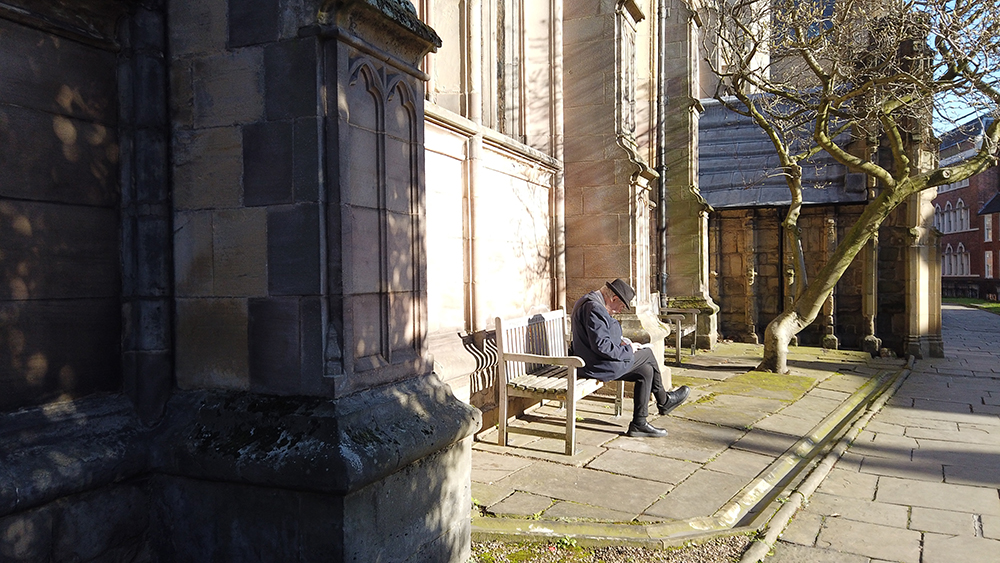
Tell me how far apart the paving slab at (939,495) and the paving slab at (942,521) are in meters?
0.10

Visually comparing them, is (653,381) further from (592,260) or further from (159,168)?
(159,168)

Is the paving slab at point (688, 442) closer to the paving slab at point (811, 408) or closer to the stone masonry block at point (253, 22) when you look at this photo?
the paving slab at point (811, 408)

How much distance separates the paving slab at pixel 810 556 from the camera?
3623 mm

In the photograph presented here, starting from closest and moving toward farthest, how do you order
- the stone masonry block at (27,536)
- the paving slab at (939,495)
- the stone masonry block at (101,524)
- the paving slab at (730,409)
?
the stone masonry block at (27,536), the stone masonry block at (101,524), the paving slab at (939,495), the paving slab at (730,409)

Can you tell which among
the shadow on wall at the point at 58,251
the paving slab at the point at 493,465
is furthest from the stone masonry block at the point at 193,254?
the paving slab at the point at 493,465

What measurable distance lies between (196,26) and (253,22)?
1.03 ft

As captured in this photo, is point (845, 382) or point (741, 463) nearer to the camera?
point (741, 463)

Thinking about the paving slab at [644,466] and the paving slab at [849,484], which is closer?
the paving slab at [849,484]

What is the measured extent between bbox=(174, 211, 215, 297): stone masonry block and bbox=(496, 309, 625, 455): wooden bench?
3.00m

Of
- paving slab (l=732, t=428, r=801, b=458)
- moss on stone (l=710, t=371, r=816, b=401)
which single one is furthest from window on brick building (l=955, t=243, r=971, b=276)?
paving slab (l=732, t=428, r=801, b=458)

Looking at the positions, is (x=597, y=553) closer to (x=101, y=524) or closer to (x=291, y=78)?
(x=101, y=524)

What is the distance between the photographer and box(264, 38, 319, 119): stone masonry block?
8.70 ft


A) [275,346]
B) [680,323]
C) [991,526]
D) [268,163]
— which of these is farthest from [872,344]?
[268,163]

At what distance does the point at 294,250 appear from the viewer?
269cm
